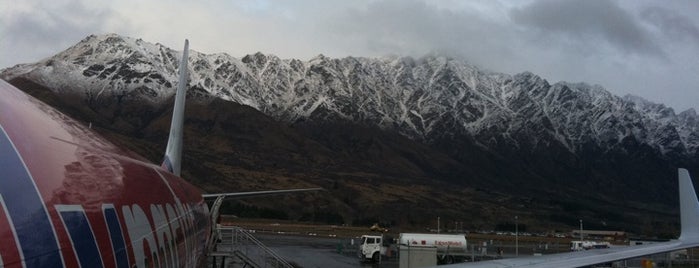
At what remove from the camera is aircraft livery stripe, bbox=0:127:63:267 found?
4148 millimetres

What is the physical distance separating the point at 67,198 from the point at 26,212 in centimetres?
66

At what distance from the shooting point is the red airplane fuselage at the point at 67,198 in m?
4.24

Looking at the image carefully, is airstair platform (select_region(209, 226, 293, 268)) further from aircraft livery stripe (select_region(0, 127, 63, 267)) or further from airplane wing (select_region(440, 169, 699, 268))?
aircraft livery stripe (select_region(0, 127, 63, 267))

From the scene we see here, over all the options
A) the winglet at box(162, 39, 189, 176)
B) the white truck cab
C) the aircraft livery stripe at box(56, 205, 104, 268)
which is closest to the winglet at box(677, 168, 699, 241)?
the winglet at box(162, 39, 189, 176)

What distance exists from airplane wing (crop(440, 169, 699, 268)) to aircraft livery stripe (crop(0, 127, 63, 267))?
7.87 m

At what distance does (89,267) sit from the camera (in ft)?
16.1

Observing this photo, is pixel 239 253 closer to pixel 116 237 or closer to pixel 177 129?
pixel 177 129

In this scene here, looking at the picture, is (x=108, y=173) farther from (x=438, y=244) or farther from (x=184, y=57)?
(x=438, y=244)

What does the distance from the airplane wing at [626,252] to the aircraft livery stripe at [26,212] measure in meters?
7.87

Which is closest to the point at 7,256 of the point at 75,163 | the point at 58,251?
the point at 58,251

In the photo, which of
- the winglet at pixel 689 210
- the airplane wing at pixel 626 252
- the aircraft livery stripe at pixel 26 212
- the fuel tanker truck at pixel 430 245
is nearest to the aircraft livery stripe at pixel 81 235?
the aircraft livery stripe at pixel 26 212

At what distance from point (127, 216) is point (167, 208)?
2.77 m

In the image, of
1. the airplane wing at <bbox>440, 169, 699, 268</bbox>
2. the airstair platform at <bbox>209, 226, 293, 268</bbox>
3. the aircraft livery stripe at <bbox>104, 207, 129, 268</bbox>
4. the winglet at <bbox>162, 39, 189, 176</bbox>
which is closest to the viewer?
the aircraft livery stripe at <bbox>104, 207, 129, 268</bbox>

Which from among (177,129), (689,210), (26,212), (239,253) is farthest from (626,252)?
(239,253)
